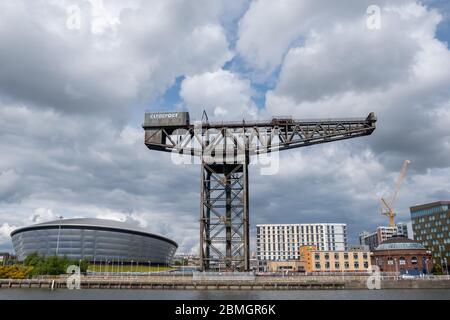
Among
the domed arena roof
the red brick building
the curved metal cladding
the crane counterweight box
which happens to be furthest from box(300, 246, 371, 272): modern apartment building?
the crane counterweight box

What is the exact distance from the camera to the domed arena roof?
89.6 metres

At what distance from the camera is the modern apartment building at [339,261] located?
4956 inches

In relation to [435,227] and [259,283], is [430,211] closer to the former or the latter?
[435,227]

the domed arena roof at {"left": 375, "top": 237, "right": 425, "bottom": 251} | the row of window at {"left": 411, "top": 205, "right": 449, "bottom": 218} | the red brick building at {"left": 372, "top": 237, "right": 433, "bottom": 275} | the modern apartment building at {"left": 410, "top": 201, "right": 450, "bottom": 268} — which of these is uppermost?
the row of window at {"left": 411, "top": 205, "right": 449, "bottom": 218}

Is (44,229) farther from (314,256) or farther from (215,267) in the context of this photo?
(215,267)

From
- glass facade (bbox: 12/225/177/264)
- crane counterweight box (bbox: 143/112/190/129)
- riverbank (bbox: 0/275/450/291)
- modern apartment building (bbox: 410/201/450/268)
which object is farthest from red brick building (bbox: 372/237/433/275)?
glass facade (bbox: 12/225/177/264)

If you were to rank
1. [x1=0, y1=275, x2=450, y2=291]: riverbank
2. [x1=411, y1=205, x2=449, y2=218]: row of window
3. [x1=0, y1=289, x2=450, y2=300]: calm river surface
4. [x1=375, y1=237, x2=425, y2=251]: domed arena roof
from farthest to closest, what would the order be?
[x1=411, y1=205, x2=449, y2=218]: row of window → [x1=375, y1=237, x2=425, y2=251]: domed arena roof → [x1=0, y1=275, x2=450, y2=291]: riverbank → [x1=0, y1=289, x2=450, y2=300]: calm river surface

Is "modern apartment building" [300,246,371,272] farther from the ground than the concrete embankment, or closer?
farther from the ground

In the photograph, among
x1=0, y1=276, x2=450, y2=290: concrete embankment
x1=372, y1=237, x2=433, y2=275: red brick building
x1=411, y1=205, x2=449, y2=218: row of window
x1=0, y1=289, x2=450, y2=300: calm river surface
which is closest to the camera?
x1=0, y1=289, x2=450, y2=300: calm river surface

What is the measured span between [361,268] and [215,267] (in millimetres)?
84098

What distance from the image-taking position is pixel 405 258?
8856 centimetres

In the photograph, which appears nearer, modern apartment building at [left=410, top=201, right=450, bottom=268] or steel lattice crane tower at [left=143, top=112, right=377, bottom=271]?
steel lattice crane tower at [left=143, top=112, right=377, bottom=271]

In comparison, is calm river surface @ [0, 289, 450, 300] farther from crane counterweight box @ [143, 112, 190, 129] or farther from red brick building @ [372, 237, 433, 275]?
red brick building @ [372, 237, 433, 275]

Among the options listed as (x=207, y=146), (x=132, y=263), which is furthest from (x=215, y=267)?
(x=132, y=263)
